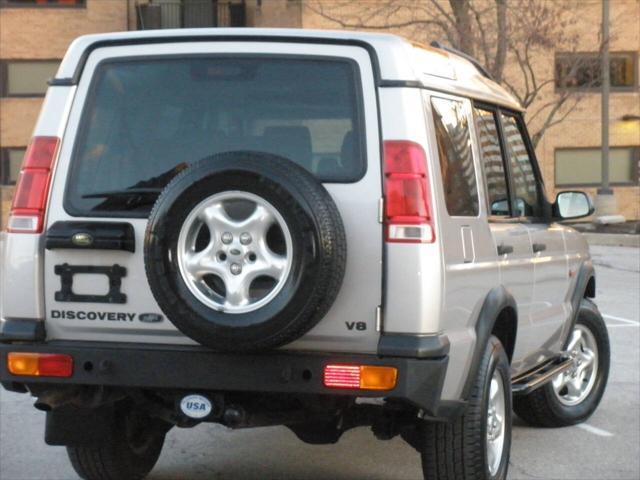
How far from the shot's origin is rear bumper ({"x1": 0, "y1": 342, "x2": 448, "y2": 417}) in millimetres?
4934

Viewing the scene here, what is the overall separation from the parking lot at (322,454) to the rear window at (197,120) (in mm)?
1942

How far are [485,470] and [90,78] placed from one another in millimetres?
2356

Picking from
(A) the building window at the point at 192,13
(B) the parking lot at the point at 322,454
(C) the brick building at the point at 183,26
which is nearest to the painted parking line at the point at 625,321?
(B) the parking lot at the point at 322,454

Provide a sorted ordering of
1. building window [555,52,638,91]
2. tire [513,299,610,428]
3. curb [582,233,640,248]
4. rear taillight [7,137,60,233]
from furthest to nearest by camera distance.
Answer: building window [555,52,638,91], curb [582,233,640,248], tire [513,299,610,428], rear taillight [7,137,60,233]

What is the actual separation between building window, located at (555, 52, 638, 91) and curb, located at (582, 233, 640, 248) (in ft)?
26.5

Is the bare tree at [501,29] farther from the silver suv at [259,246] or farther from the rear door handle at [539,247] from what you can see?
the silver suv at [259,246]

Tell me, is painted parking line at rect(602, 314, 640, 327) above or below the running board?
below

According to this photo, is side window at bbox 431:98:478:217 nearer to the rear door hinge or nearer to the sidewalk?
the rear door hinge

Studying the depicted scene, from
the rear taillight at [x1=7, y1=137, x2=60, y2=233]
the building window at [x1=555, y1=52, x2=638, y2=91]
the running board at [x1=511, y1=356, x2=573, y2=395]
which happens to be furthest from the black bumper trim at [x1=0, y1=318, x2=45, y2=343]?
the building window at [x1=555, y1=52, x2=638, y2=91]

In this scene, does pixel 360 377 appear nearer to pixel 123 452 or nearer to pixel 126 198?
pixel 126 198

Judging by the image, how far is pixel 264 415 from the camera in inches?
211

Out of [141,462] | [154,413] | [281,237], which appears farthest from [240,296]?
[141,462]

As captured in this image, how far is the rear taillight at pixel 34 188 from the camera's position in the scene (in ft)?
17.4

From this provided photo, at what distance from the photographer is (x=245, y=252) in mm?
4840
